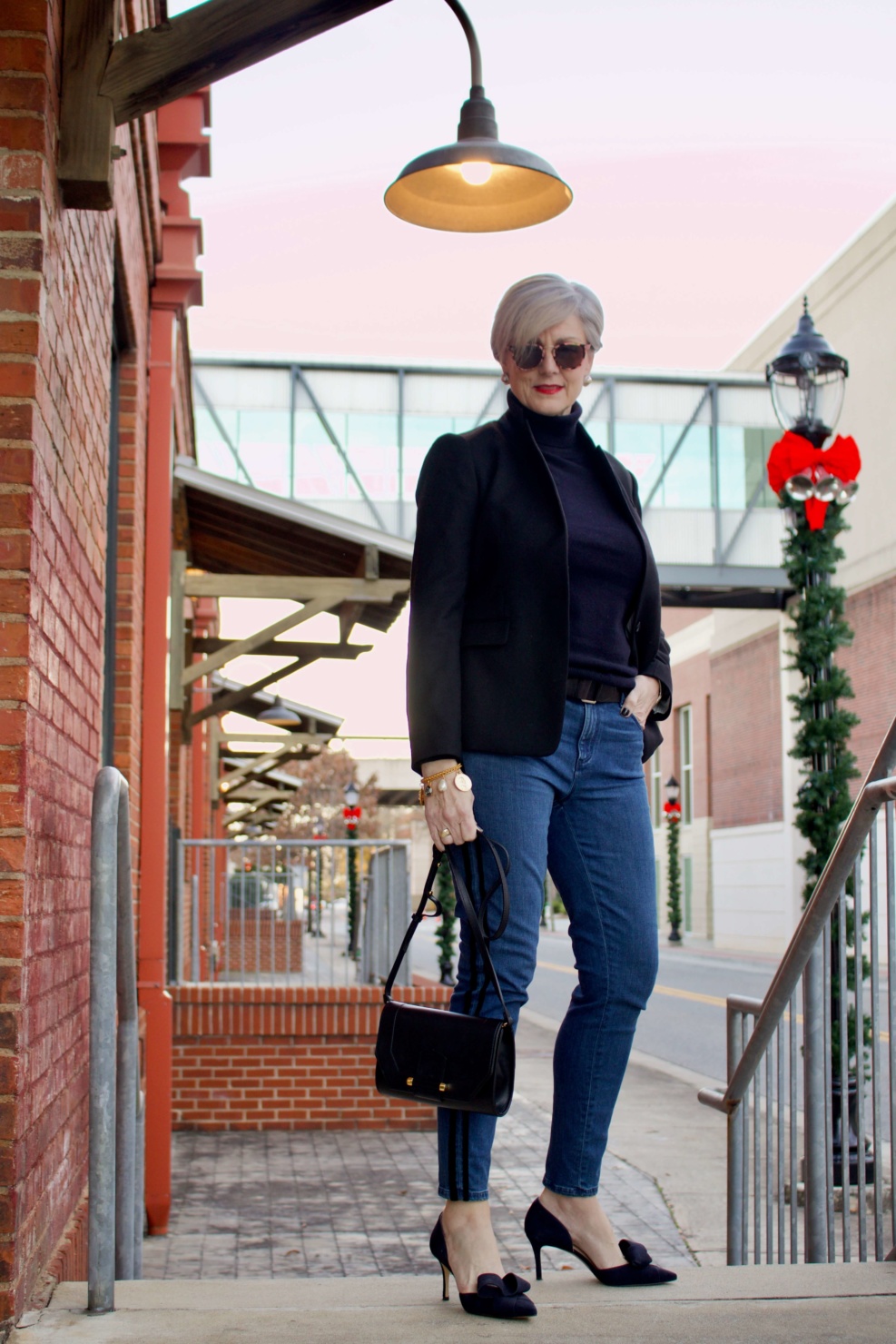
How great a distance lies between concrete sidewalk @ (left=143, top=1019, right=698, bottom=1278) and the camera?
534cm

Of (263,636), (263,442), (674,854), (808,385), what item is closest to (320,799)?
(674,854)

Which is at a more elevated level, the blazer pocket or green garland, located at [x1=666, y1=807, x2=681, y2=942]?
the blazer pocket

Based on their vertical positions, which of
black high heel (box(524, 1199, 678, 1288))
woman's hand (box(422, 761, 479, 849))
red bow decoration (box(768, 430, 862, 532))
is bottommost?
black high heel (box(524, 1199, 678, 1288))

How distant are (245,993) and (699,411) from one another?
65.0 ft

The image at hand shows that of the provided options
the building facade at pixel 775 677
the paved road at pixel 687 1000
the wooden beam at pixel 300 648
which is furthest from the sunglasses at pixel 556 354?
the building facade at pixel 775 677

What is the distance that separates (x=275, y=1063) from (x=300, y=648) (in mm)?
3565

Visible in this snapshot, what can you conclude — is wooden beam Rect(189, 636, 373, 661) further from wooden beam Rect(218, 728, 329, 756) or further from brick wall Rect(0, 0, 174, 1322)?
brick wall Rect(0, 0, 174, 1322)

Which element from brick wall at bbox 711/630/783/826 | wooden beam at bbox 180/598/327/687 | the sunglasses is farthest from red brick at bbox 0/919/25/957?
brick wall at bbox 711/630/783/826

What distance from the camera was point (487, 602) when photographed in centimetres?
279

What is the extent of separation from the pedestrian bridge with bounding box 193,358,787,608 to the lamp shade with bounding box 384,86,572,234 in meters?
21.6

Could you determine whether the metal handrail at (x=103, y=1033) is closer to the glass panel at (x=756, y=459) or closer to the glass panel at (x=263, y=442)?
the glass panel at (x=263, y=442)

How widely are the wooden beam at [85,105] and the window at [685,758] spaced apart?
4123 cm

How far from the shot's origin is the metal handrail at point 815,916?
336cm

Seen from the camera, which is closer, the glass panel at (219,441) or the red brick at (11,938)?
the red brick at (11,938)
